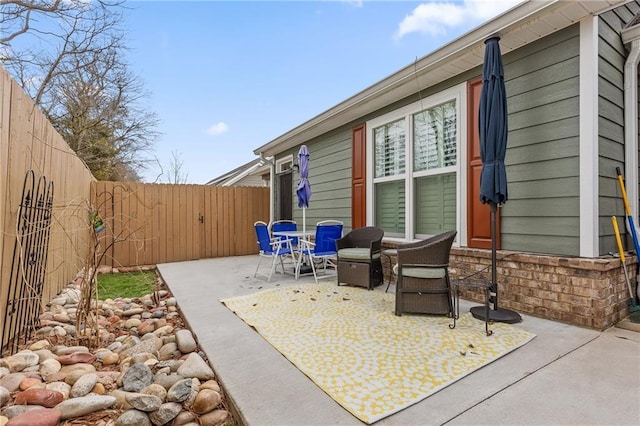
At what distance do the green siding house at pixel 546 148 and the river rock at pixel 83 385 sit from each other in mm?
3643

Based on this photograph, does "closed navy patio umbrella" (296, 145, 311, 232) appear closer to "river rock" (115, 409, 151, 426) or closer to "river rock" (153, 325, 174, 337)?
"river rock" (153, 325, 174, 337)

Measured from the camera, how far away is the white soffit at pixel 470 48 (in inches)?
109

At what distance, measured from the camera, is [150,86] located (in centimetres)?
1258

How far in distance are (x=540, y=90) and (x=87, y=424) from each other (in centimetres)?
444

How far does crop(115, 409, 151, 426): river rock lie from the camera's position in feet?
5.37

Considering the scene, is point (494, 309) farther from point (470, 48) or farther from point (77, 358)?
point (77, 358)

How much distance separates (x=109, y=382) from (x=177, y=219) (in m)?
5.81

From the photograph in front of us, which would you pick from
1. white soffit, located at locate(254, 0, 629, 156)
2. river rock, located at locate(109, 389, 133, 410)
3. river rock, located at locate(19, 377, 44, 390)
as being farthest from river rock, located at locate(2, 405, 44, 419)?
white soffit, located at locate(254, 0, 629, 156)

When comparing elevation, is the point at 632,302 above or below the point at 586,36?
below

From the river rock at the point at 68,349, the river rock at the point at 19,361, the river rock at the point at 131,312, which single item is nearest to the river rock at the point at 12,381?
the river rock at the point at 19,361

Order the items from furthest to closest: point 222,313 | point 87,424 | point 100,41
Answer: point 100,41, point 222,313, point 87,424

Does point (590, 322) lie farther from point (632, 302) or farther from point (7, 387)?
point (7, 387)

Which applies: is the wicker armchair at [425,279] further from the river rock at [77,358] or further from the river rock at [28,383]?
the river rock at [28,383]

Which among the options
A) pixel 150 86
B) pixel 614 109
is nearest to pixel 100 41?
pixel 150 86
